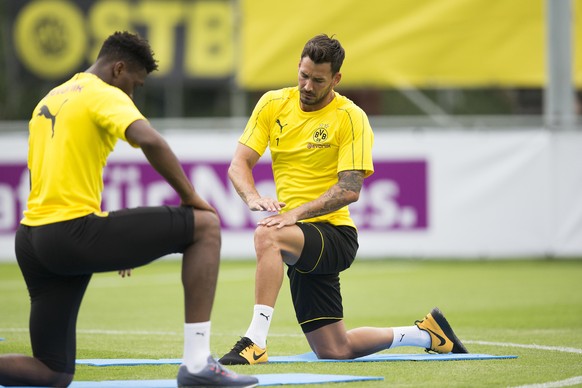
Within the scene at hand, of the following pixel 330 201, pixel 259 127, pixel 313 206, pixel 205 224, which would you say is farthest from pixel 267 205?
pixel 205 224

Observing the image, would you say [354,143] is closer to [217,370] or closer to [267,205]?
[267,205]

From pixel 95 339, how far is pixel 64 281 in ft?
11.2

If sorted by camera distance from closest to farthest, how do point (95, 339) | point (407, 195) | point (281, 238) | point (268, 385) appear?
point (268, 385) → point (281, 238) → point (95, 339) → point (407, 195)

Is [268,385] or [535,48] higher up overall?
[535,48]

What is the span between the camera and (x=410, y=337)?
855 cm

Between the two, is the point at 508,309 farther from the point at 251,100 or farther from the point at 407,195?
the point at 251,100

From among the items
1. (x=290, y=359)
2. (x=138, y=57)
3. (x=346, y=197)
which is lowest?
(x=290, y=359)

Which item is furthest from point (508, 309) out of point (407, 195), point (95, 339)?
point (407, 195)

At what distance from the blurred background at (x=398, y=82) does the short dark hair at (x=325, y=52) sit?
10.5 metres

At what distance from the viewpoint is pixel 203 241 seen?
6.46 m

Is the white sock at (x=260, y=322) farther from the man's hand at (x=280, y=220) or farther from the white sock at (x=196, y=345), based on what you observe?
the white sock at (x=196, y=345)

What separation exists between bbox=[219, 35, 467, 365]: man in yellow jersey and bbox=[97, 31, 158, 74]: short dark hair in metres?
1.67

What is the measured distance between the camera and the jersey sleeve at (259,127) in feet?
28.3

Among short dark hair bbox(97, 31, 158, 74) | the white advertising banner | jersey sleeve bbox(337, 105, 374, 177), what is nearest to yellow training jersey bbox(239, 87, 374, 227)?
jersey sleeve bbox(337, 105, 374, 177)
